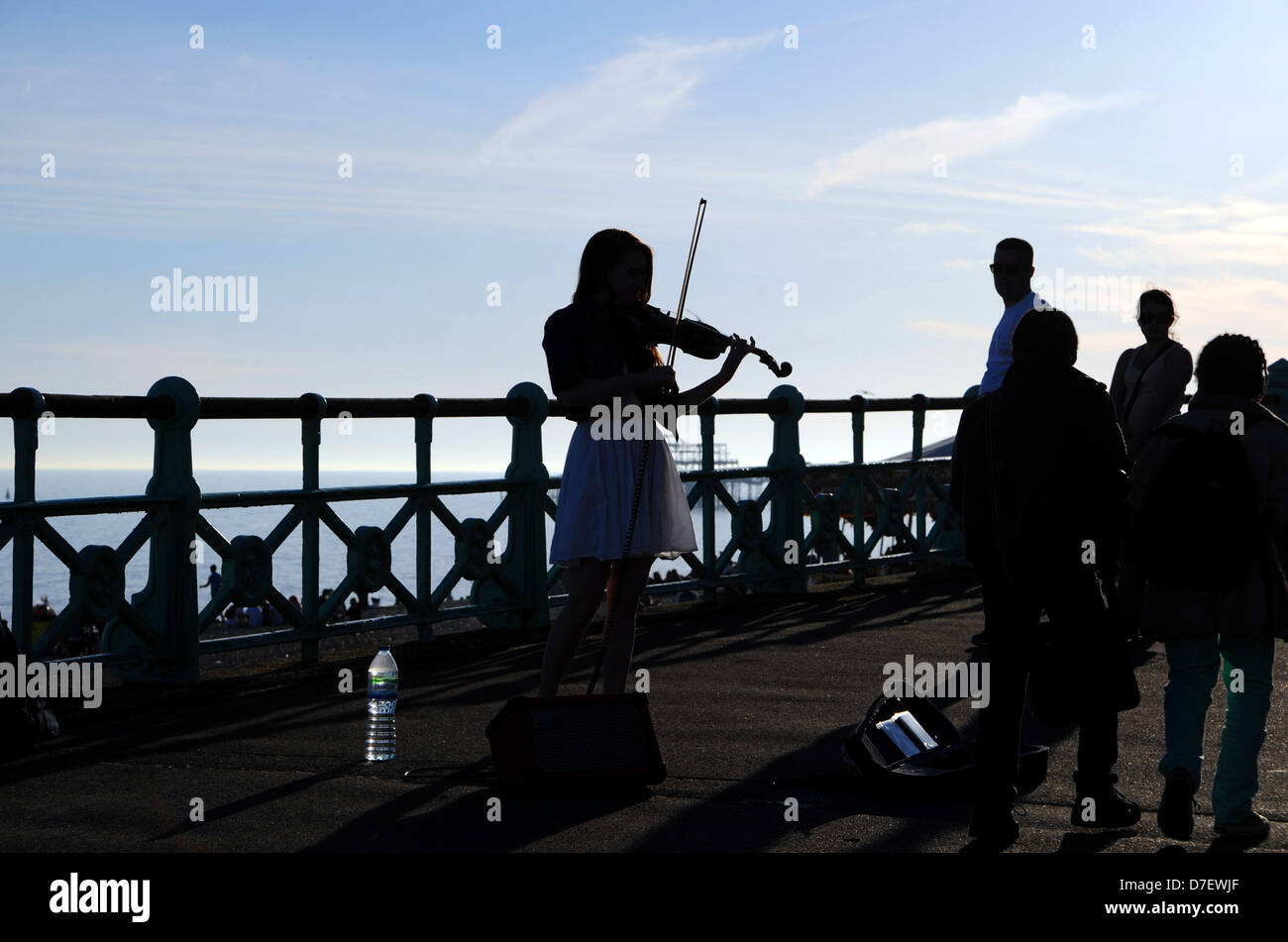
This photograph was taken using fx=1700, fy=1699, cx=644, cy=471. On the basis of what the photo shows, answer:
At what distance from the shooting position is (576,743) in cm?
628

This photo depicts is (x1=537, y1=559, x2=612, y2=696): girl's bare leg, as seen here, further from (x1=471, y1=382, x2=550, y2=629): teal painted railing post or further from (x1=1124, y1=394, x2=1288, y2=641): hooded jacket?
(x1=471, y1=382, x2=550, y2=629): teal painted railing post

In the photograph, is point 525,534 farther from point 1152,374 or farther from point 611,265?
point 611,265

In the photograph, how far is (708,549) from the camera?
12797 mm

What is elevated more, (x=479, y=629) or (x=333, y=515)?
(x=333, y=515)

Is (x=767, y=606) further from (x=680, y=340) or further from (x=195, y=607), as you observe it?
(x=680, y=340)

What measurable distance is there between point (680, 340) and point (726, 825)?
78.7 inches

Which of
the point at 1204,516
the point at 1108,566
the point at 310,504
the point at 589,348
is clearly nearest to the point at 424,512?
the point at 310,504

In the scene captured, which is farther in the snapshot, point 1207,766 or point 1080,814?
point 1207,766

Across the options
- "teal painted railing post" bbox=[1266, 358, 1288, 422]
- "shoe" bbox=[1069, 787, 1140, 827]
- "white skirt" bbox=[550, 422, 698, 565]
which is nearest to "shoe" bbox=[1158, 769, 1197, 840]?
"shoe" bbox=[1069, 787, 1140, 827]

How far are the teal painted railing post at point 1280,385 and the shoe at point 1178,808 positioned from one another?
1522cm

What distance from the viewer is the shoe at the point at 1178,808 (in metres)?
5.46

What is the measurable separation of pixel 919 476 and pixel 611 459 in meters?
8.93

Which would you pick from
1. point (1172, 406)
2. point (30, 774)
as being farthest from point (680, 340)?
point (1172, 406)

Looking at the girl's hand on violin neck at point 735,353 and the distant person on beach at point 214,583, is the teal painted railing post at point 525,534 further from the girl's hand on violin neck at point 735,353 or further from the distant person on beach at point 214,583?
the girl's hand on violin neck at point 735,353
